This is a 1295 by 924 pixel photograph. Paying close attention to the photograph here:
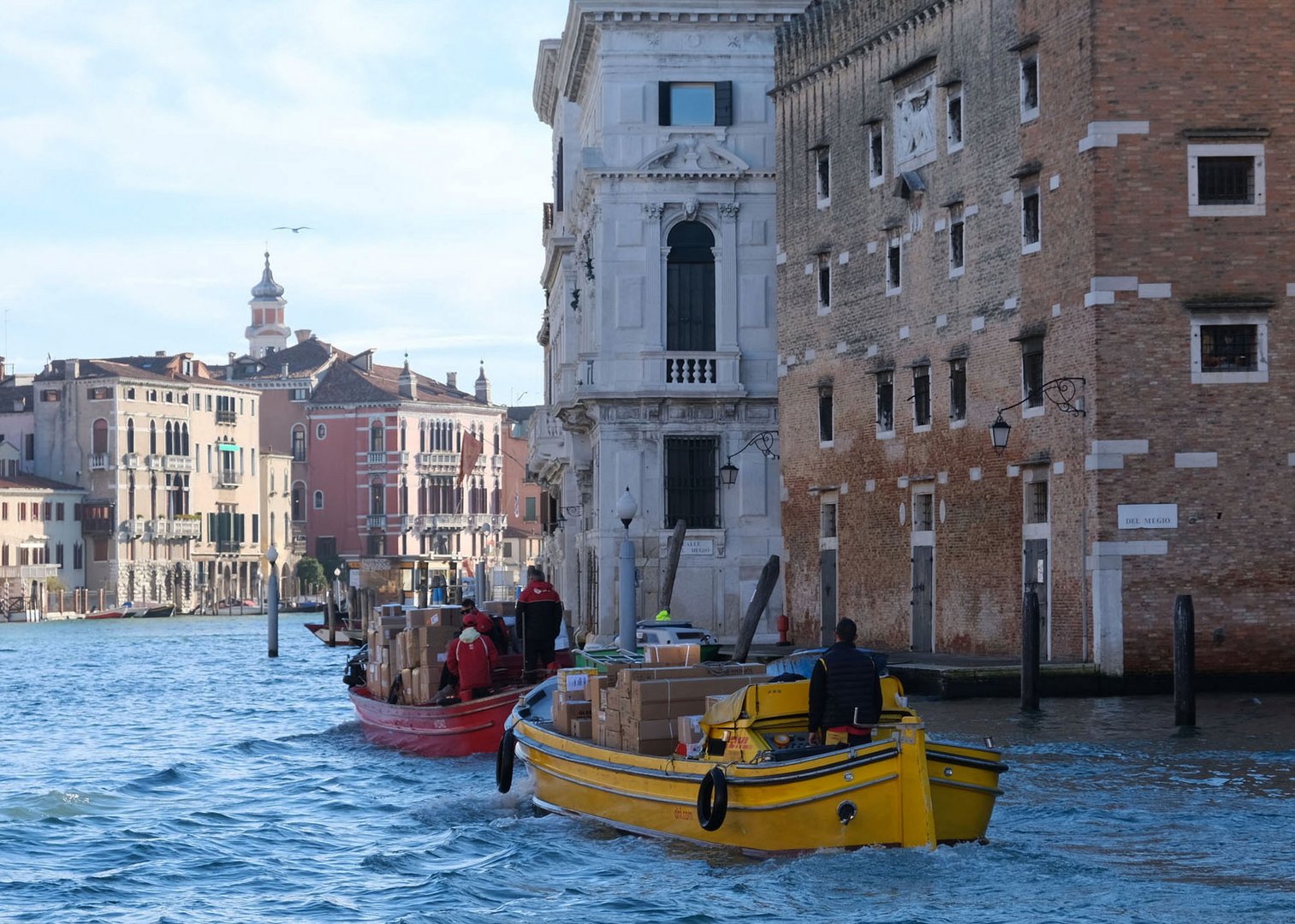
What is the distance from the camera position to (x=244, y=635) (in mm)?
86312

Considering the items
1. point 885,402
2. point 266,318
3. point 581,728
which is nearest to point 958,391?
point 885,402

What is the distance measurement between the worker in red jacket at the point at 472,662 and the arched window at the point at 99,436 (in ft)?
310

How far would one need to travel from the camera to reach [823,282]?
37.4m

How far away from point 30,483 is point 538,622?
9319 cm

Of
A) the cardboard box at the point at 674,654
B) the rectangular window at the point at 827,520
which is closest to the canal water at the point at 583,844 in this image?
the cardboard box at the point at 674,654

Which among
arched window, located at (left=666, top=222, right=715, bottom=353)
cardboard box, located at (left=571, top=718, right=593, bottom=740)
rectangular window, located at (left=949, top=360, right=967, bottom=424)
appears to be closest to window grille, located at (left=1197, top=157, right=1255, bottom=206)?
rectangular window, located at (left=949, top=360, right=967, bottom=424)

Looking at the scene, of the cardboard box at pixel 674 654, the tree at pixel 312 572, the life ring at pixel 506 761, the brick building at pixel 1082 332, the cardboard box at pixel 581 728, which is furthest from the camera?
the tree at pixel 312 572

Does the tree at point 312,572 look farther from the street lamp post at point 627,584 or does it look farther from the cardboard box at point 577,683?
the cardboard box at point 577,683

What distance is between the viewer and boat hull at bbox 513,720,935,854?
15.0 metres

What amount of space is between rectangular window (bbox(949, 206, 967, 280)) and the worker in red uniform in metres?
9.02

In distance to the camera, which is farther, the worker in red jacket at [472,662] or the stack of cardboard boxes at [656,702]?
the worker in red jacket at [472,662]

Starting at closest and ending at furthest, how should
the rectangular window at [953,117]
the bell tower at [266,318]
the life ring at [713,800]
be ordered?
the life ring at [713,800] → the rectangular window at [953,117] → the bell tower at [266,318]

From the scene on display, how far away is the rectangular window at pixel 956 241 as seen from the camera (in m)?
32.0

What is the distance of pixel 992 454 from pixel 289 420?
102 metres
